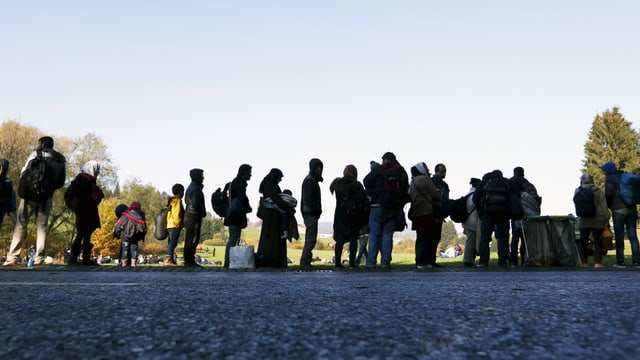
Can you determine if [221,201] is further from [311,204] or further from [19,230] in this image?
[19,230]

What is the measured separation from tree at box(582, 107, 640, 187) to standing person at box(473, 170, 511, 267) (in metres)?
58.7

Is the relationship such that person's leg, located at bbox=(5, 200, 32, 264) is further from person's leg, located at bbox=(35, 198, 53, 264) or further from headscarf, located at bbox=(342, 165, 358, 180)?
headscarf, located at bbox=(342, 165, 358, 180)

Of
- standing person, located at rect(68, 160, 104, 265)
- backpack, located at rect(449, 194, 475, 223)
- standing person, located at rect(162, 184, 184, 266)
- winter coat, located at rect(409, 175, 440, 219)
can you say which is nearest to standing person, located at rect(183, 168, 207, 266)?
standing person, located at rect(162, 184, 184, 266)

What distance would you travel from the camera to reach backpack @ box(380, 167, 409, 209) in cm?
1115

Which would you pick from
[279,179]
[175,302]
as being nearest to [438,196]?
[279,179]

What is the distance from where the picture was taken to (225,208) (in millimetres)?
12633

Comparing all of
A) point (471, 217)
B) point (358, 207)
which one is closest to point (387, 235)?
point (358, 207)

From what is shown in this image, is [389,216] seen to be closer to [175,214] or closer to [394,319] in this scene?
[175,214]

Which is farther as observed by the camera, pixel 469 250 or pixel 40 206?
pixel 469 250

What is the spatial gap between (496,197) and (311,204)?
3.52 m

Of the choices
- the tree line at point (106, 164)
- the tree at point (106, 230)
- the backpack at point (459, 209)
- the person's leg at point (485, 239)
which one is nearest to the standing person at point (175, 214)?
the backpack at point (459, 209)

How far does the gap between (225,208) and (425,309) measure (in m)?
9.76

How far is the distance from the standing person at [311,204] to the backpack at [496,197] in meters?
3.20

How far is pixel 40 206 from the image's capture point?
417 inches
